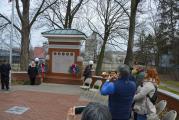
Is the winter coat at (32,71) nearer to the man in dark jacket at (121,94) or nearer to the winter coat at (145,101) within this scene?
the winter coat at (145,101)

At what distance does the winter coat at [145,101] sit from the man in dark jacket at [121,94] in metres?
0.88

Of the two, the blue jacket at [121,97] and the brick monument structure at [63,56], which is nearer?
the blue jacket at [121,97]

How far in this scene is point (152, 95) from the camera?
7.31 metres

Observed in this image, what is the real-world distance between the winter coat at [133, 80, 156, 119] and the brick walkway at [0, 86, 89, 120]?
465 cm

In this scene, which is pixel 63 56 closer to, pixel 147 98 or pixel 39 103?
pixel 39 103

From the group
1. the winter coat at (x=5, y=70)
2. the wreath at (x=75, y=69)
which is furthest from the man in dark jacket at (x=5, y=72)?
the wreath at (x=75, y=69)

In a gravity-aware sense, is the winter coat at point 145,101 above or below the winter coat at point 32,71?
below

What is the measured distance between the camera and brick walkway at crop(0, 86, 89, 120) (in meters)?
11.7

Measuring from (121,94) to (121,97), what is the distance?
0.06 m

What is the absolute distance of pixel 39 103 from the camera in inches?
572

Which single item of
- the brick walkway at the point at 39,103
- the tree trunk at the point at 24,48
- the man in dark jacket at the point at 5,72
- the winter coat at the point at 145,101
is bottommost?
the brick walkway at the point at 39,103

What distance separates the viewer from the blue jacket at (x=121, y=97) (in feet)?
20.3

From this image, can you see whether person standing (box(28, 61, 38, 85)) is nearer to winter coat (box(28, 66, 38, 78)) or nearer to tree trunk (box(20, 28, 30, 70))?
winter coat (box(28, 66, 38, 78))

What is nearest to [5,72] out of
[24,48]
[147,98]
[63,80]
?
[63,80]
